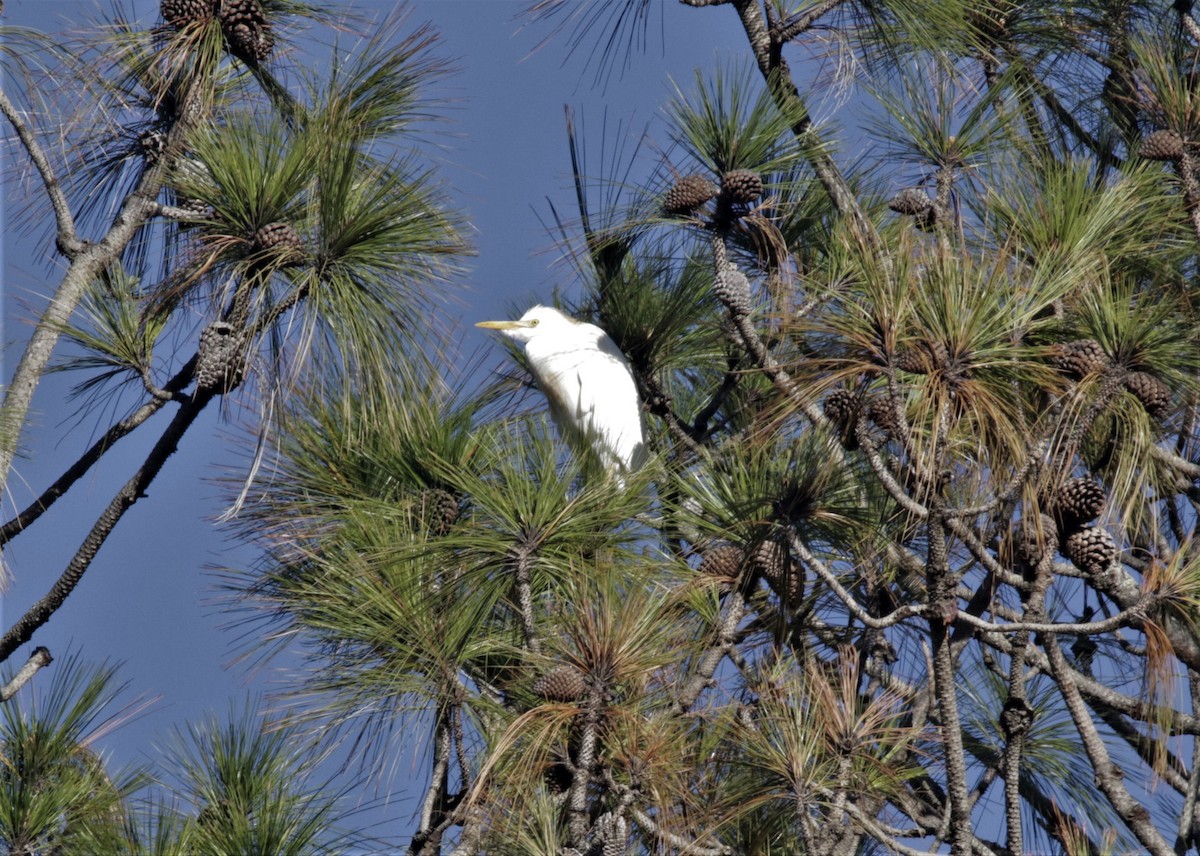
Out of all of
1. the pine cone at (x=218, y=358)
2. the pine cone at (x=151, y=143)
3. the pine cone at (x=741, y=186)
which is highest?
the pine cone at (x=151, y=143)

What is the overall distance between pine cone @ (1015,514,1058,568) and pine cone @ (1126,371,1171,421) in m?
0.18

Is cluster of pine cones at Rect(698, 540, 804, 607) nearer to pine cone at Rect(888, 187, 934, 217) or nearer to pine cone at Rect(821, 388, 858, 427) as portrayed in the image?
pine cone at Rect(821, 388, 858, 427)

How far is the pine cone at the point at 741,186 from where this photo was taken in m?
2.20

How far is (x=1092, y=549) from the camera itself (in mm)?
1770

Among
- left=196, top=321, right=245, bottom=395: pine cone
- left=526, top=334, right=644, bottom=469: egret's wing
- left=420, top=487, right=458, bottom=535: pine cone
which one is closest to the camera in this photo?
left=196, top=321, right=245, bottom=395: pine cone

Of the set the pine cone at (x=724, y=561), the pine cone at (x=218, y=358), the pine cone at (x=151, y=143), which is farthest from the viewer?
the pine cone at (x=151, y=143)

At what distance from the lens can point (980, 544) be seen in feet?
5.77

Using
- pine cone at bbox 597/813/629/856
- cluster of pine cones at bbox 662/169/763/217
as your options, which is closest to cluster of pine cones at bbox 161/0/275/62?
cluster of pine cones at bbox 662/169/763/217

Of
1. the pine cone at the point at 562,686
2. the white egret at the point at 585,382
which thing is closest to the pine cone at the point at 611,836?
the pine cone at the point at 562,686

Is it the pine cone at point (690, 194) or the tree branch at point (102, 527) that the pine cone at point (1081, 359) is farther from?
the tree branch at point (102, 527)

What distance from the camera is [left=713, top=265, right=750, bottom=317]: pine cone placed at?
2.13 meters

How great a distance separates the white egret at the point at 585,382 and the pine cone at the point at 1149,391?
1.19 meters

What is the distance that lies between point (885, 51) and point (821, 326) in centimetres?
126

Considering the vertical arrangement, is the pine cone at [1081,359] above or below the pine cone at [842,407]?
below
